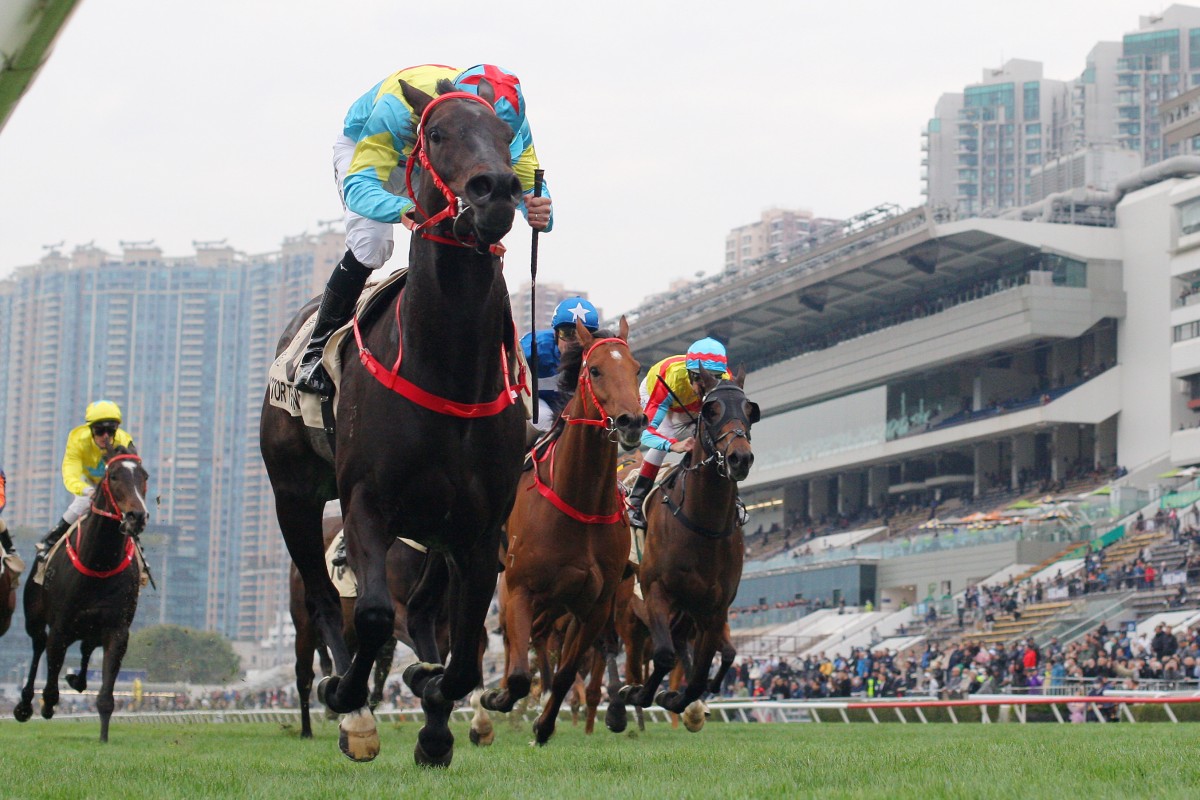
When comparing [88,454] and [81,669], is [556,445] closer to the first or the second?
[88,454]

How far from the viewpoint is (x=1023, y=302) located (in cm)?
5144

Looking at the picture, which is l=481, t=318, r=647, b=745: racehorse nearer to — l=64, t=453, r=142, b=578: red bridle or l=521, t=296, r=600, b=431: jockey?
l=521, t=296, r=600, b=431: jockey

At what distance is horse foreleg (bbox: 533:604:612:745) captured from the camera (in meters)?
9.23

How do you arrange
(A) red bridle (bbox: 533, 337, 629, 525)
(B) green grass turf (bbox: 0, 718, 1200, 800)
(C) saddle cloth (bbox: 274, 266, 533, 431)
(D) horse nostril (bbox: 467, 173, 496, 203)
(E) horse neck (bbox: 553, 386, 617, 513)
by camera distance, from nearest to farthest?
(B) green grass turf (bbox: 0, 718, 1200, 800)
(D) horse nostril (bbox: 467, 173, 496, 203)
(C) saddle cloth (bbox: 274, 266, 533, 431)
(A) red bridle (bbox: 533, 337, 629, 525)
(E) horse neck (bbox: 553, 386, 617, 513)

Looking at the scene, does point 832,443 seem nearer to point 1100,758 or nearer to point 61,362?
point 1100,758

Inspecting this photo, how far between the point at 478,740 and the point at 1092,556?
2989 centimetres

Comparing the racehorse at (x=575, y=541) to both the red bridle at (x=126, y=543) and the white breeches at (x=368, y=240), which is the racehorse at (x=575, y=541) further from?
the red bridle at (x=126, y=543)

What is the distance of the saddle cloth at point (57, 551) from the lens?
13.1 meters

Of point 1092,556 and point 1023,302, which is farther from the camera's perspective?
point 1023,302

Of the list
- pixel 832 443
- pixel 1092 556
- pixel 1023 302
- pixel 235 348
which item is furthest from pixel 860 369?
pixel 235 348

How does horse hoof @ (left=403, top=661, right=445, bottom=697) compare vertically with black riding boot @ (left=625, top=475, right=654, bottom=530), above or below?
below

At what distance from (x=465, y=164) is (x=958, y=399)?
171 feet

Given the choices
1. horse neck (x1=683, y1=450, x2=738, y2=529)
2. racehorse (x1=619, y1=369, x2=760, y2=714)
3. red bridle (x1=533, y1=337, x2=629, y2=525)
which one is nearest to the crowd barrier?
racehorse (x1=619, y1=369, x2=760, y2=714)

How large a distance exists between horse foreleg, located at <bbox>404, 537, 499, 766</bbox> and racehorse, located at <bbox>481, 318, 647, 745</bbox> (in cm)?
253
